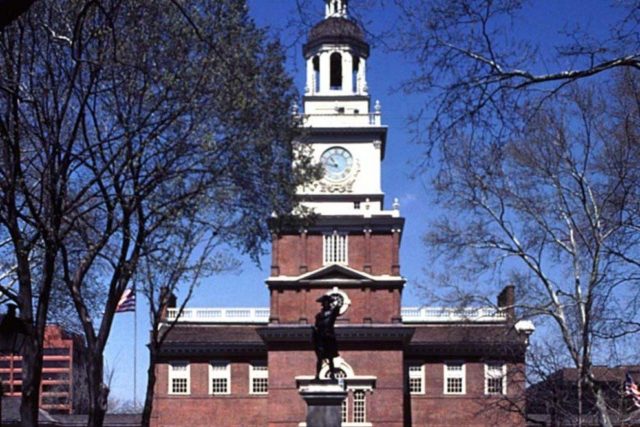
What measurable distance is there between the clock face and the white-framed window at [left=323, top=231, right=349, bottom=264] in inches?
113

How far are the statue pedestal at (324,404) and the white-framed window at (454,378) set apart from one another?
30.9m

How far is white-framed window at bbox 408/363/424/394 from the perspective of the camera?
5612 centimetres

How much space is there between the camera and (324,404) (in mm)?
26203

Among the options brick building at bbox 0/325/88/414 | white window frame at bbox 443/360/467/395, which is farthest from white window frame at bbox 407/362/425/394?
brick building at bbox 0/325/88/414

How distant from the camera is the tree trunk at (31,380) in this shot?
1705 cm

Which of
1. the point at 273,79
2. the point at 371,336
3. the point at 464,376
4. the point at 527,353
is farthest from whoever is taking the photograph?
the point at 464,376

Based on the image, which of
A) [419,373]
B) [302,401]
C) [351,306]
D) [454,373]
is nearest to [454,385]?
[454,373]

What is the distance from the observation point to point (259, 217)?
2169 cm

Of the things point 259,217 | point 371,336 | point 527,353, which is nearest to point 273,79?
point 259,217

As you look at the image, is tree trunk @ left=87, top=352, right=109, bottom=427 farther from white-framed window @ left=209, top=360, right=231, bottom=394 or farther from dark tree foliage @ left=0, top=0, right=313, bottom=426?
white-framed window @ left=209, top=360, right=231, bottom=394

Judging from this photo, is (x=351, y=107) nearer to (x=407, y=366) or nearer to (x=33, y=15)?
(x=407, y=366)

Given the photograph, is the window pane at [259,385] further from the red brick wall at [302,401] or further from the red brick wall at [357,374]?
the red brick wall at [357,374]

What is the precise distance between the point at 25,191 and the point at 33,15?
2.91 meters

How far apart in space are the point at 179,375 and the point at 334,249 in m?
12.7
